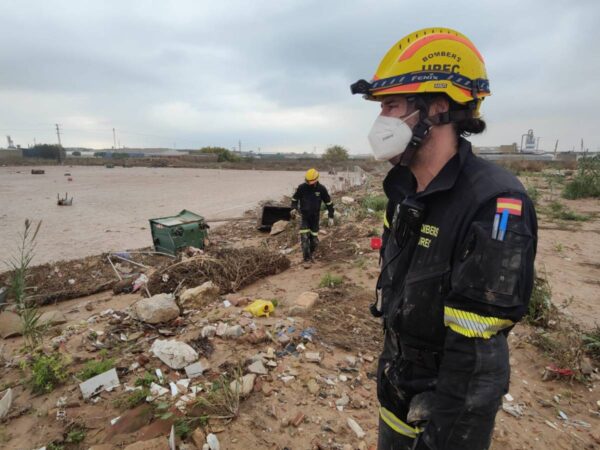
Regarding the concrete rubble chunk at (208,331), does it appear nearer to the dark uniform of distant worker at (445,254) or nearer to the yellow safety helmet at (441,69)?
the dark uniform of distant worker at (445,254)

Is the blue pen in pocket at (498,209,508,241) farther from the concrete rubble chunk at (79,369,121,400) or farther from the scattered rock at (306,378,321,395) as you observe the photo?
the concrete rubble chunk at (79,369,121,400)

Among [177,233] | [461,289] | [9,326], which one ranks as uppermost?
[461,289]

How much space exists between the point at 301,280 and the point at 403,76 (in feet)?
17.1

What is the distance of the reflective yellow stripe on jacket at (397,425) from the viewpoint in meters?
1.52

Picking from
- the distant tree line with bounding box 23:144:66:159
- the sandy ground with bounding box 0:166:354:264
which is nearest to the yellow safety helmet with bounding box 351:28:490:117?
the sandy ground with bounding box 0:166:354:264

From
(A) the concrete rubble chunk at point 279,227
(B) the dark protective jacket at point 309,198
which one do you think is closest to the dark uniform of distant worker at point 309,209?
(B) the dark protective jacket at point 309,198

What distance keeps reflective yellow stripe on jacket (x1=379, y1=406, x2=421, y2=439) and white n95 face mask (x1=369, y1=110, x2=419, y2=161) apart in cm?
118

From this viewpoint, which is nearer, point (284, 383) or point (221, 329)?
point (284, 383)

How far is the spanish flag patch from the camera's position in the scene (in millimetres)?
1036

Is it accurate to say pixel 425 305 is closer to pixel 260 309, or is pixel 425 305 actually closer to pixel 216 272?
pixel 260 309

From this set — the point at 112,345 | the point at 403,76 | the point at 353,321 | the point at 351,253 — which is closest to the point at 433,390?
the point at 403,76

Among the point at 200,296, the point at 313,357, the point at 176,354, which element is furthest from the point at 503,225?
the point at 200,296

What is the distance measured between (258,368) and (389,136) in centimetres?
256

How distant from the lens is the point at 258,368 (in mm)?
3154
